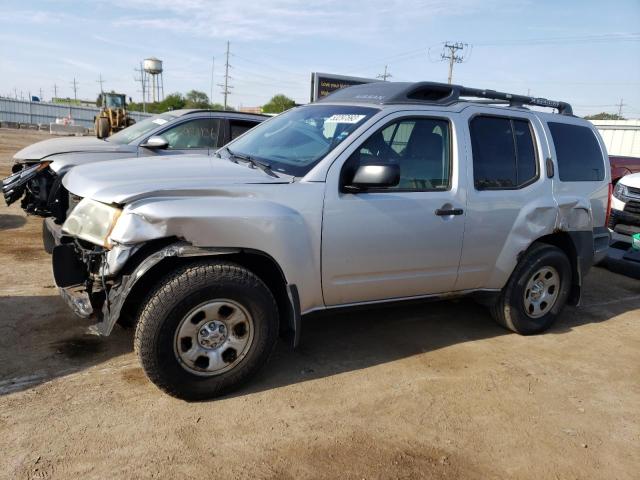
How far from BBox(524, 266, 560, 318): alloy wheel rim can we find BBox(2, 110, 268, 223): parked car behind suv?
182 inches

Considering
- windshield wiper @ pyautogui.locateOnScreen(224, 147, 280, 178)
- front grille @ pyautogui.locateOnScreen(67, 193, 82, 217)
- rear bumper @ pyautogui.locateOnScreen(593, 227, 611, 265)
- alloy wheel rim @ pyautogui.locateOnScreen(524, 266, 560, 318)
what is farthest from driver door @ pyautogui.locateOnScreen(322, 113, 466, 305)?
front grille @ pyautogui.locateOnScreen(67, 193, 82, 217)

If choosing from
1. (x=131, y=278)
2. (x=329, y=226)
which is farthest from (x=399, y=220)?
(x=131, y=278)

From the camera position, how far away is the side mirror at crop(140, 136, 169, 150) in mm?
6488

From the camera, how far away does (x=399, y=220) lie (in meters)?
3.63

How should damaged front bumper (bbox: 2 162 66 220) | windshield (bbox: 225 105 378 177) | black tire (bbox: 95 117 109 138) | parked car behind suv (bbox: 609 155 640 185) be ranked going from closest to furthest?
windshield (bbox: 225 105 378 177)
damaged front bumper (bbox: 2 162 66 220)
black tire (bbox: 95 117 109 138)
parked car behind suv (bbox: 609 155 640 185)

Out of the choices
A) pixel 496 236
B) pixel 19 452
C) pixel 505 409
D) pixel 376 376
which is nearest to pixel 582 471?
pixel 505 409

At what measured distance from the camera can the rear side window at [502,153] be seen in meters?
4.09

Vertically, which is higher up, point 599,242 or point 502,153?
point 502,153

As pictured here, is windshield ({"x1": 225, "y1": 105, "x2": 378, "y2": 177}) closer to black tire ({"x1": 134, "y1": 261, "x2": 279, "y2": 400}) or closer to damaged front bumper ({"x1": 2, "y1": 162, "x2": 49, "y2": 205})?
black tire ({"x1": 134, "y1": 261, "x2": 279, "y2": 400})

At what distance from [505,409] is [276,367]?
158 centimetres

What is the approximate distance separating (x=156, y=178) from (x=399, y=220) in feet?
5.45

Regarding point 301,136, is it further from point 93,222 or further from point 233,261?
point 93,222

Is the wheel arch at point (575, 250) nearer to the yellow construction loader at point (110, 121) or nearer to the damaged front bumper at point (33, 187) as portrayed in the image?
the damaged front bumper at point (33, 187)

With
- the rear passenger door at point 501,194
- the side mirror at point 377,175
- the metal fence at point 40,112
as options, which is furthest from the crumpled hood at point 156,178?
the metal fence at point 40,112
